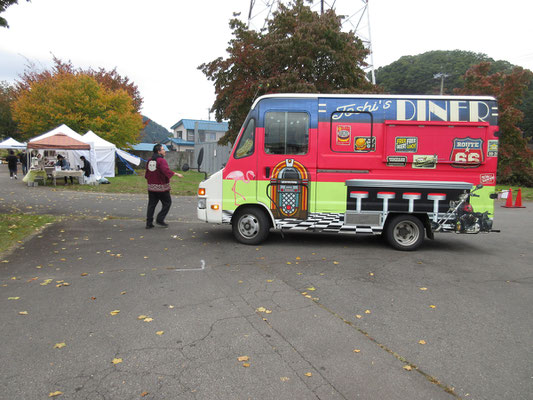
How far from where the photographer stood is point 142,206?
Answer: 44.6 ft

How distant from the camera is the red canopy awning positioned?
19203 mm

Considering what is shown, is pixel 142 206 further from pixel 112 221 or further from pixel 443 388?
pixel 443 388

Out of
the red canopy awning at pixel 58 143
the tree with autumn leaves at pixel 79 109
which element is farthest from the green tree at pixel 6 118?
the red canopy awning at pixel 58 143

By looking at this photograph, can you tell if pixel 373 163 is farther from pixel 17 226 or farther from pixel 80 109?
pixel 80 109

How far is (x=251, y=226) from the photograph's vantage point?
7.88 m

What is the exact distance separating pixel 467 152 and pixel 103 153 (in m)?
23.4

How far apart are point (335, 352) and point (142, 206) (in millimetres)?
11209

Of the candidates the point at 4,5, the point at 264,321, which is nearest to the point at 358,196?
the point at 264,321

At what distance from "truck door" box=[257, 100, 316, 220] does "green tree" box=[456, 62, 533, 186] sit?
74.8 feet

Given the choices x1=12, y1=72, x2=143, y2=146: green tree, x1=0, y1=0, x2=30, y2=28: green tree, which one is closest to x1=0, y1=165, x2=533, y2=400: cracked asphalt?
x1=0, y1=0, x2=30, y2=28: green tree

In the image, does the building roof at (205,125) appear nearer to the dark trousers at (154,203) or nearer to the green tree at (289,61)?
the green tree at (289,61)

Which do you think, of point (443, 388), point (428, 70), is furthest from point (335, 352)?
point (428, 70)

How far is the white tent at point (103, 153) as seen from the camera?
2508cm

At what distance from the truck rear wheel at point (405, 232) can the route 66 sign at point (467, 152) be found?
132 centimetres
